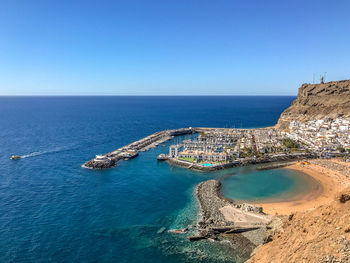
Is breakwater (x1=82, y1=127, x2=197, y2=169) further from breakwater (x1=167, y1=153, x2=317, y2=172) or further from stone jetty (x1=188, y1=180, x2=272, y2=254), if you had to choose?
stone jetty (x1=188, y1=180, x2=272, y2=254)

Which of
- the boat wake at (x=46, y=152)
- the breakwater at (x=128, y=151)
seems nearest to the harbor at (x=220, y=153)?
the breakwater at (x=128, y=151)

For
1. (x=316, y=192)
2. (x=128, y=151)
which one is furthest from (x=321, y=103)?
(x=128, y=151)

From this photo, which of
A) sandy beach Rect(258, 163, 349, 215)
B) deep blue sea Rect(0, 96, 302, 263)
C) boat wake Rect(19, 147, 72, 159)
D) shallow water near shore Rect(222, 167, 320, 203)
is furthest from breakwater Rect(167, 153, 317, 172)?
boat wake Rect(19, 147, 72, 159)

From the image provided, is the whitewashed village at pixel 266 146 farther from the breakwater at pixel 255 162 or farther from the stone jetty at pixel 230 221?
the stone jetty at pixel 230 221

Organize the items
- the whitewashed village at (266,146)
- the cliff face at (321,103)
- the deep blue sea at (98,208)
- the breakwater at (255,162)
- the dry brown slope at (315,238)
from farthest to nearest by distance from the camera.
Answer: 1. the cliff face at (321,103)
2. the whitewashed village at (266,146)
3. the breakwater at (255,162)
4. the deep blue sea at (98,208)
5. the dry brown slope at (315,238)

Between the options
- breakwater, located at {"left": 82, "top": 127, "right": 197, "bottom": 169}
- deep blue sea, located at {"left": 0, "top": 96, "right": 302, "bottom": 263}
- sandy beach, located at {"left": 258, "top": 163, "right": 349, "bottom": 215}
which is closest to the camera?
deep blue sea, located at {"left": 0, "top": 96, "right": 302, "bottom": 263}

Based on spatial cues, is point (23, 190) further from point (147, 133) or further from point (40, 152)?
point (147, 133)

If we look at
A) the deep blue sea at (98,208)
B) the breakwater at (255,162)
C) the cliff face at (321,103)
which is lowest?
the deep blue sea at (98,208)

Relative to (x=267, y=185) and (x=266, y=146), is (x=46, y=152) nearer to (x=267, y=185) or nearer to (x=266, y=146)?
(x=267, y=185)
